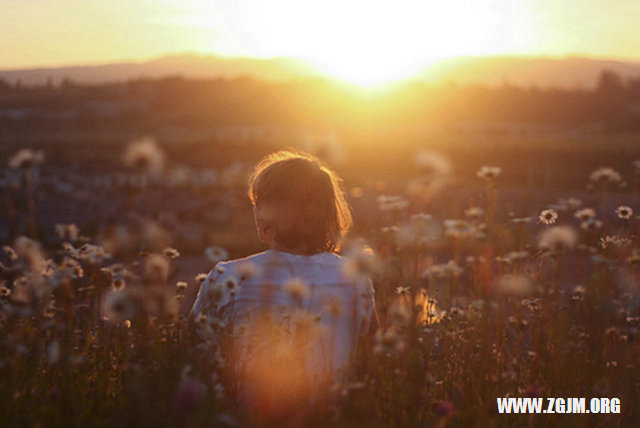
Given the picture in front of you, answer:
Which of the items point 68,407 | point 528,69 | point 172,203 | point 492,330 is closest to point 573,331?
point 492,330

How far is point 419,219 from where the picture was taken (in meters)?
4.45

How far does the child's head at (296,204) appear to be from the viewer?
289 cm

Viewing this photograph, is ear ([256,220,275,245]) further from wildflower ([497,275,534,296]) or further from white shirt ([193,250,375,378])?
wildflower ([497,275,534,296])

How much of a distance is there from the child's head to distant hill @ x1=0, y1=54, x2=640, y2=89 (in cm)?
3766

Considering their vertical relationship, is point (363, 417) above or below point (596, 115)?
below

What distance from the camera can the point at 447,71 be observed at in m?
65.6

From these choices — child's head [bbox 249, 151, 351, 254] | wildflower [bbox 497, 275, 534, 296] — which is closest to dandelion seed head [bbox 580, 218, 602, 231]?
wildflower [bbox 497, 275, 534, 296]

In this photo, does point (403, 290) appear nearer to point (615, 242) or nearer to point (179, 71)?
point (615, 242)

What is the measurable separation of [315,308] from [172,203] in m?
11.8

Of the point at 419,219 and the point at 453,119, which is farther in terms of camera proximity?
the point at 453,119

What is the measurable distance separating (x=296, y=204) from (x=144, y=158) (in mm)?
681

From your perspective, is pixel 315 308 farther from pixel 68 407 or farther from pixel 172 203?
pixel 172 203

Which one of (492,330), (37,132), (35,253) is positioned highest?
(37,132)

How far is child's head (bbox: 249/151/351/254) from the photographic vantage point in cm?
289
